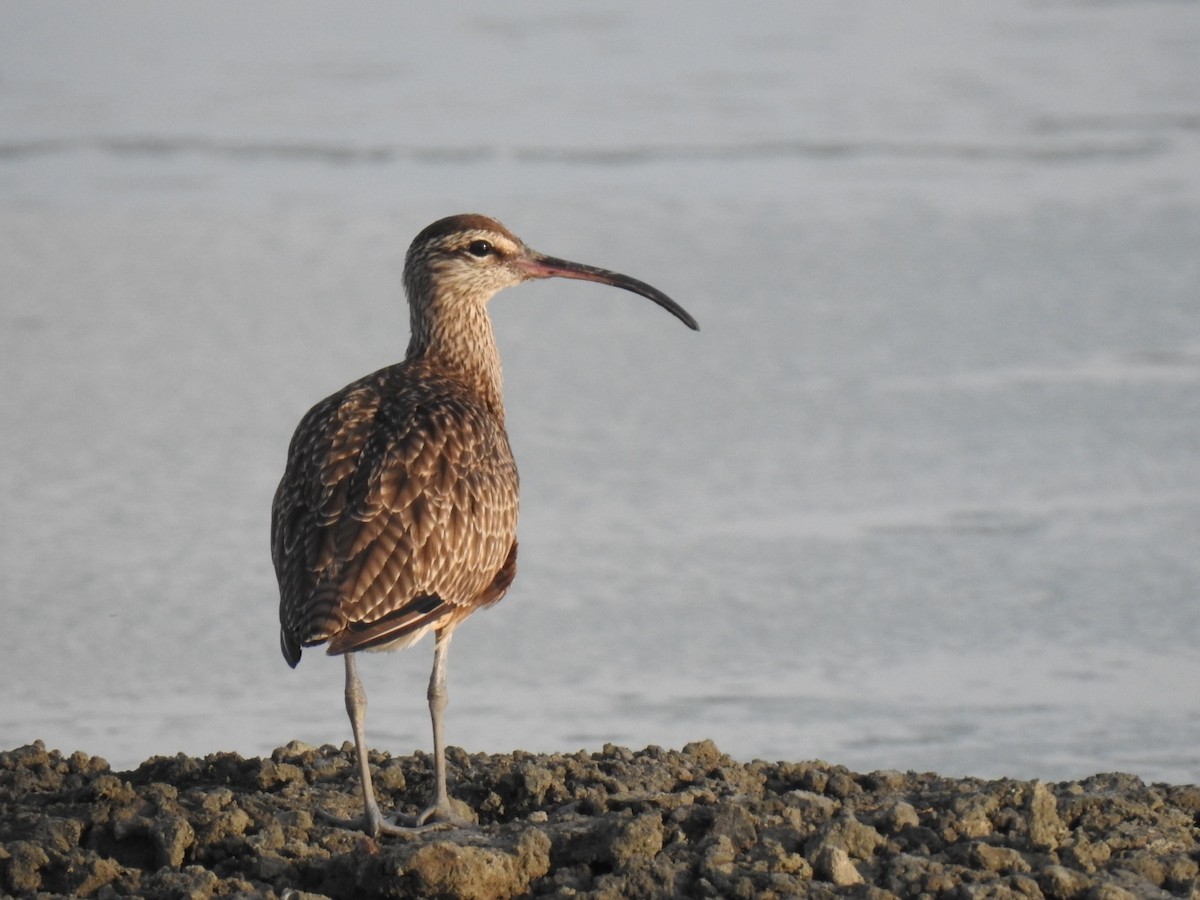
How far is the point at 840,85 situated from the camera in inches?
597

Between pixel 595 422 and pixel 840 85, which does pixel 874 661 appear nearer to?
pixel 595 422

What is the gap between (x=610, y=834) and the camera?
5.59m

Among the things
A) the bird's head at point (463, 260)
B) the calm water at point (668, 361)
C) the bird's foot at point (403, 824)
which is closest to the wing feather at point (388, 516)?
the bird's foot at point (403, 824)

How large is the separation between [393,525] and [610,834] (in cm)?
120

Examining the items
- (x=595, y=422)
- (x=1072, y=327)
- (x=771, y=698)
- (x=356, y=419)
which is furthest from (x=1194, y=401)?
(x=356, y=419)

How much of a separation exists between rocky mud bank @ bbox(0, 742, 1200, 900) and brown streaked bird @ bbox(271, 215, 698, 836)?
32cm

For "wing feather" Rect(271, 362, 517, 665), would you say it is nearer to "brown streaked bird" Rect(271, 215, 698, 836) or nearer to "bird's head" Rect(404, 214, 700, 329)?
"brown streaked bird" Rect(271, 215, 698, 836)

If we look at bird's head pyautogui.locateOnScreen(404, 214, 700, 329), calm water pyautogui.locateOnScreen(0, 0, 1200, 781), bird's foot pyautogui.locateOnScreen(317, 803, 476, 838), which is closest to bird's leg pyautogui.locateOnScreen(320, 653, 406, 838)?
bird's foot pyautogui.locateOnScreen(317, 803, 476, 838)

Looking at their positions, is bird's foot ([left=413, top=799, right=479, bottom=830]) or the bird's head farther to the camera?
the bird's head

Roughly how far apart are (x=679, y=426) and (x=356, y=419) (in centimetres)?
342

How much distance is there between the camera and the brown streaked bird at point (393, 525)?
614 centimetres

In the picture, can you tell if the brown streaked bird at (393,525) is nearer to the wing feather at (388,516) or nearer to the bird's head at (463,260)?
the wing feather at (388,516)

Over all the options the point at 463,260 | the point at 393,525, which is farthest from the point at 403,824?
the point at 463,260

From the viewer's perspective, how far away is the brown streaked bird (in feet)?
20.1
